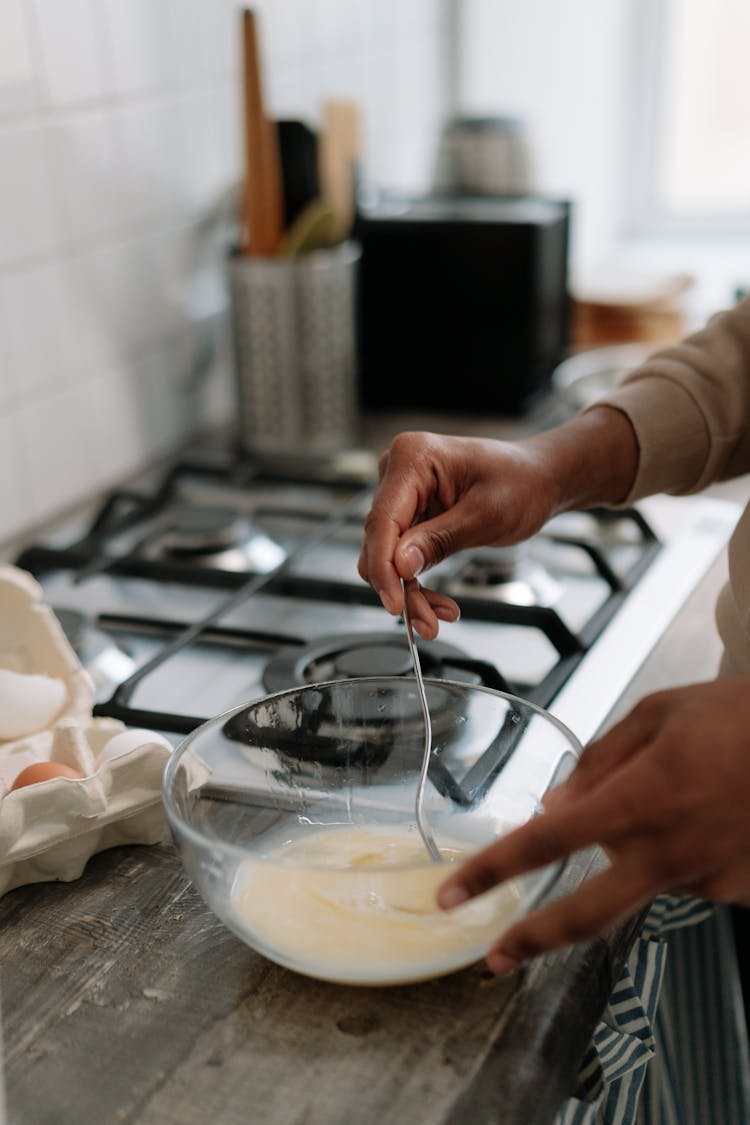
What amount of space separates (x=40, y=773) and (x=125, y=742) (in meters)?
0.05

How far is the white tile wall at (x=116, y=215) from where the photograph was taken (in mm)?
1102

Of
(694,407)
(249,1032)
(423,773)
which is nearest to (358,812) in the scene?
(423,773)

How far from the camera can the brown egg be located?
2.23 feet

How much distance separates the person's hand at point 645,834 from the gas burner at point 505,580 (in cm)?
50

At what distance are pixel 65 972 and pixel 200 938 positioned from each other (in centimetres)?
7

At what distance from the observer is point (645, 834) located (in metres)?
0.50

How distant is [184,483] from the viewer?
130 cm

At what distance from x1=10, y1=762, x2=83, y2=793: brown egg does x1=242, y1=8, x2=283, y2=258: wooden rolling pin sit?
0.78 metres

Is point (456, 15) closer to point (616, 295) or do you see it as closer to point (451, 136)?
point (451, 136)

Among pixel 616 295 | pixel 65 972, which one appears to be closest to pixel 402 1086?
pixel 65 972

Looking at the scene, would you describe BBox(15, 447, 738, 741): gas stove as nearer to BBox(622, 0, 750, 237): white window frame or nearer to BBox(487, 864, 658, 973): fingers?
BBox(487, 864, 658, 973): fingers

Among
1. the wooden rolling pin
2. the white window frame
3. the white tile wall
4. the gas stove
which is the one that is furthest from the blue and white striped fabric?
the white window frame

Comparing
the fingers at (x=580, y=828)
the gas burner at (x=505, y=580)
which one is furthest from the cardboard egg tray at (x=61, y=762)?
the gas burner at (x=505, y=580)

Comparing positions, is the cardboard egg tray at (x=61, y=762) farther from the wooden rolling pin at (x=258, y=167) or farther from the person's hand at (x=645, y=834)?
the wooden rolling pin at (x=258, y=167)
